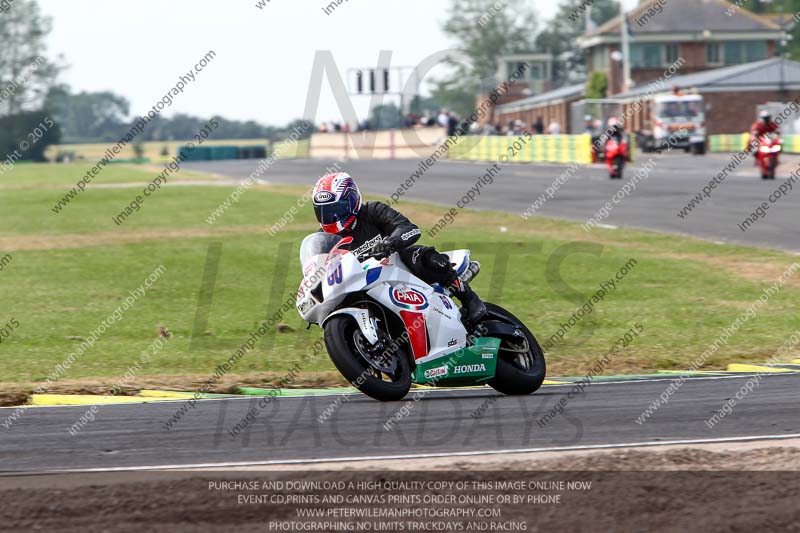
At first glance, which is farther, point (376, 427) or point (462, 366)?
point (462, 366)

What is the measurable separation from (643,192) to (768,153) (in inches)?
174

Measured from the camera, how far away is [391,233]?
8.75m

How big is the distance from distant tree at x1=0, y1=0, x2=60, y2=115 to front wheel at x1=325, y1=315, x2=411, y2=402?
110 m

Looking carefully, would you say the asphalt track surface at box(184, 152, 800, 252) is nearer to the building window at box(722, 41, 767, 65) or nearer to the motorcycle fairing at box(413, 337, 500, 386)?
the motorcycle fairing at box(413, 337, 500, 386)

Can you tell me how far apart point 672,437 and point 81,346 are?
7.68 meters

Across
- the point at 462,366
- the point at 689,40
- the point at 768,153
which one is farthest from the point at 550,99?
the point at 462,366

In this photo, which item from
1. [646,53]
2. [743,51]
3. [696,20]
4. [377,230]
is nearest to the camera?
[377,230]

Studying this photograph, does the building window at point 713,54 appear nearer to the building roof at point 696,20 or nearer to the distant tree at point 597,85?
the building roof at point 696,20

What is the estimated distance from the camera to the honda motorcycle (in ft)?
27.3

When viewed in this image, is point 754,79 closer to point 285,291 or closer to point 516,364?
point 285,291

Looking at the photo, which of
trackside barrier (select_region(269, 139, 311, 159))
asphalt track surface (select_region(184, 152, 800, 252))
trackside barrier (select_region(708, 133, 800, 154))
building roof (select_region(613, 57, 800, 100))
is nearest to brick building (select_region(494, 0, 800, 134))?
building roof (select_region(613, 57, 800, 100))

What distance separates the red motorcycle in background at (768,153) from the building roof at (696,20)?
5677cm

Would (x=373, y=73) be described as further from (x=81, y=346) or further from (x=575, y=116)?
(x=81, y=346)

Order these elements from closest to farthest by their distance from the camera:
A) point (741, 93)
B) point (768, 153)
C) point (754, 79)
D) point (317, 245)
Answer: point (317, 245) → point (768, 153) → point (741, 93) → point (754, 79)
